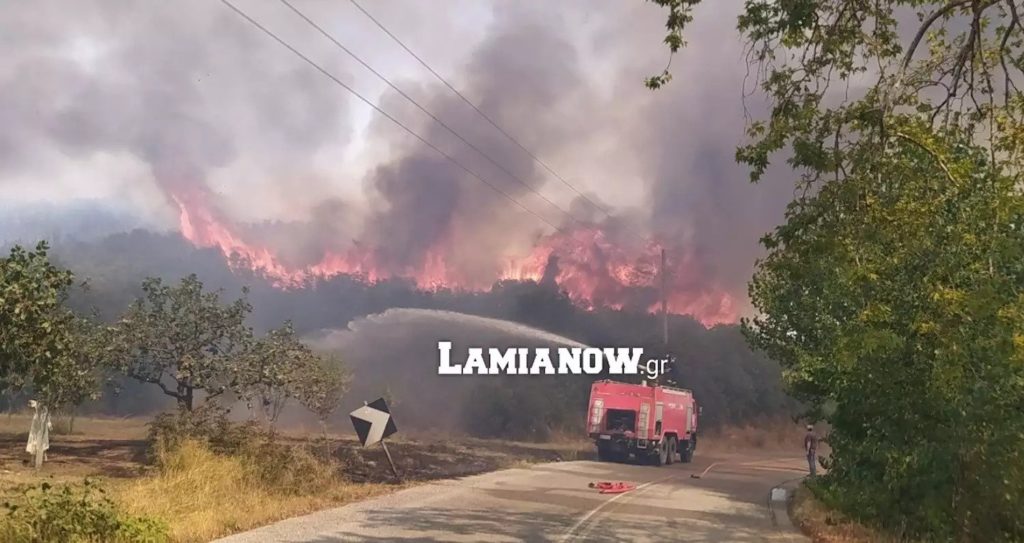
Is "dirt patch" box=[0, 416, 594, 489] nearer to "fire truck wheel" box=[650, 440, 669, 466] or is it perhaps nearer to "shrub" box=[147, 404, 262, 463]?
"shrub" box=[147, 404, 262, 463]

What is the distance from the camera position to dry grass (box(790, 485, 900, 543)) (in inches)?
535

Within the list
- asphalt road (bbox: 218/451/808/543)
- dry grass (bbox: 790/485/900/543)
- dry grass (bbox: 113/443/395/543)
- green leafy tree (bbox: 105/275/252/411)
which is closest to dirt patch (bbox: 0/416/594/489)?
asphalt road (bbox: 218/451/808/543)

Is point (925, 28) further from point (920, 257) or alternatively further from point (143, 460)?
Result: point (143, 460)

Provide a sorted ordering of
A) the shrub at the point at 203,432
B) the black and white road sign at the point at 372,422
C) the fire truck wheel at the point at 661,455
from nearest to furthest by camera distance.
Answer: the shrub at the point at 203,432 < the black and white road sign at the point at 372,422 < the fire truck wheel at the point at 661,455

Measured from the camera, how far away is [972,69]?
35.0 feet

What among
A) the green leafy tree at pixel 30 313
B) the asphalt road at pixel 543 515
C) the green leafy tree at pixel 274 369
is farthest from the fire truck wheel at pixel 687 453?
the green leafy tree at pixel 30 313

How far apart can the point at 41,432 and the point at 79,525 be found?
612 inches

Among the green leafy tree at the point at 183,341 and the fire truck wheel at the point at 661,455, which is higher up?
the green leafy tree at the point at 183,341

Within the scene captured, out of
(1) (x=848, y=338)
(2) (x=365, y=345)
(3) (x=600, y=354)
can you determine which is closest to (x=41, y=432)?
(1) (x=848, y=338)

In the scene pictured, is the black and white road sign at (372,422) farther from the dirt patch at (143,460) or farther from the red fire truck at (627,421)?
the red fire truck at (627,421)

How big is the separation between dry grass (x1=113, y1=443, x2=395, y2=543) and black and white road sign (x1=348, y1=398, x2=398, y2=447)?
124 centimetres

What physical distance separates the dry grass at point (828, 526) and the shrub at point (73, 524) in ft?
35.0

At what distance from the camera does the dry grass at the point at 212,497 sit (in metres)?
12.8

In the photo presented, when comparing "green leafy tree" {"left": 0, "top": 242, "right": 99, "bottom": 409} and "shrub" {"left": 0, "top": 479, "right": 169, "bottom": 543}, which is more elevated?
"green leafy tree" {"left": 0, "top": 242, "right": 99, "bottom": 409}
